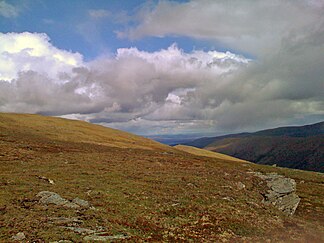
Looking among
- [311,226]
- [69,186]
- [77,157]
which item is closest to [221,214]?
[311,226]

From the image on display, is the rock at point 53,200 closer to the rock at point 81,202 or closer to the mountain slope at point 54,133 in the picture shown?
the rock at point 81,202

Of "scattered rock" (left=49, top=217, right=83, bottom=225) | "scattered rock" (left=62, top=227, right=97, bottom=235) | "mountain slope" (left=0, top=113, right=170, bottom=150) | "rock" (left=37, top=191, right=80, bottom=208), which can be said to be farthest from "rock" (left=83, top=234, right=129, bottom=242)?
"mountain slope" (left=0, top=113, right=170, bottom=150)

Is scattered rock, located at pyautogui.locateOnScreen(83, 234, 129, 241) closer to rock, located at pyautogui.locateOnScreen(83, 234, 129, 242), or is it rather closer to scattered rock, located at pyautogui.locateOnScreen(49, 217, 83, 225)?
rock, located at pyautogui.locateOnScreen(83, 234, 129, 242)

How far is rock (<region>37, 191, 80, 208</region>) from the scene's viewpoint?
26781mm

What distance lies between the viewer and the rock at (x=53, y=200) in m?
26.8

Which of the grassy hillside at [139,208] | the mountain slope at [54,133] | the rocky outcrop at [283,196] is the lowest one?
the rocky outcrop at [283,196]

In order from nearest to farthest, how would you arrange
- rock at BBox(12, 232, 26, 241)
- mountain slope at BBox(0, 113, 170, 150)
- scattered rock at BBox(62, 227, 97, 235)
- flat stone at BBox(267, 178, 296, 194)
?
rock at BBox(12, 232, 26, 241) < scattered rock at BBox(62, 227, 97, 235) < flat stone at BBox(267, 178, 296, 194) < mountain slope at BBox(0, 113, 170, 150)

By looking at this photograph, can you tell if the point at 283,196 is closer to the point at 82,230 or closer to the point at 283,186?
the point at 283,186

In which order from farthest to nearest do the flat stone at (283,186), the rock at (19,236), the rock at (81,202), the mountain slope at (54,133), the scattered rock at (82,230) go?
the mountain slope at (54,133) → the flat stone at (283,186) → the rock at (81,202) → the scattered rock at (82,230) → the rock at (19,236)

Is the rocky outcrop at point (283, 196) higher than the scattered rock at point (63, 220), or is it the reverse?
the scattered rock at point (63, 220)

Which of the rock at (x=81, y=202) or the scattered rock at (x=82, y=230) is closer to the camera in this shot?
the scattered rock at (x=82, y=230)

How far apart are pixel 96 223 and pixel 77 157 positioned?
Result: 38577 mm

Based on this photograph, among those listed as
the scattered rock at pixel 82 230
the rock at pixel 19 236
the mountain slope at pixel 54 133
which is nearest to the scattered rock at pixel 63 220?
the scattered rock at pixel 82 230

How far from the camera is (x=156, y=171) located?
52.8m
